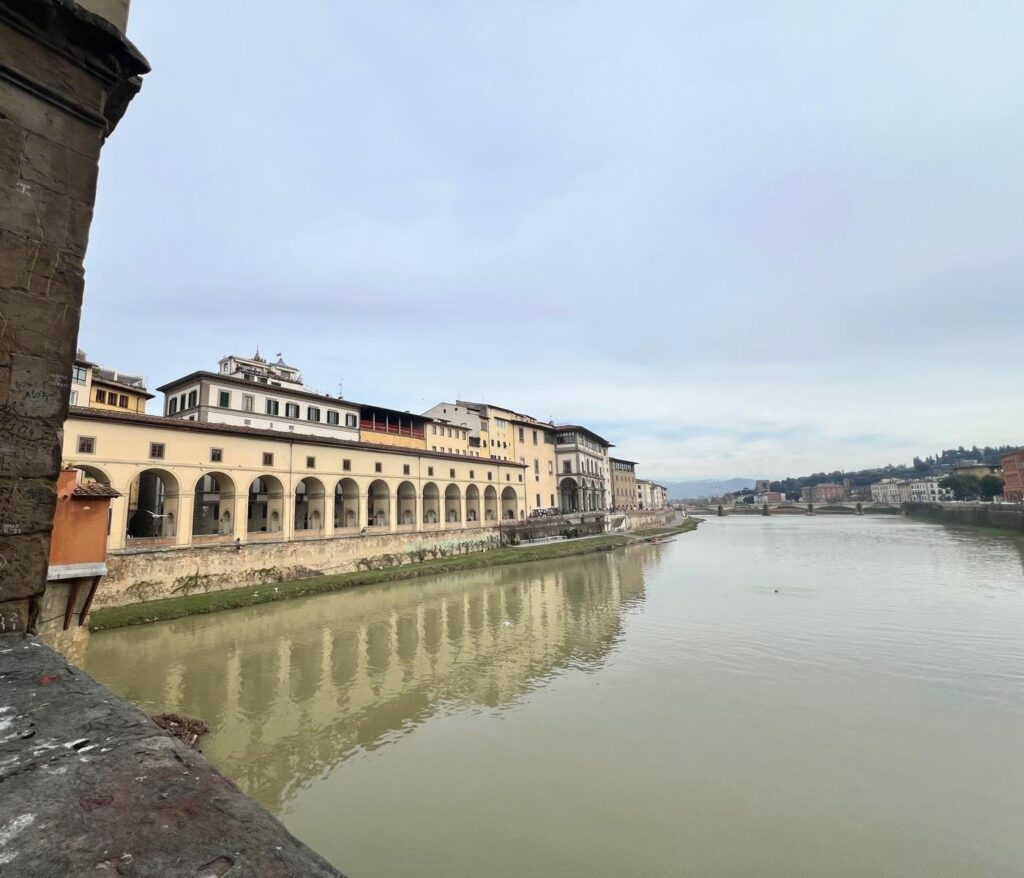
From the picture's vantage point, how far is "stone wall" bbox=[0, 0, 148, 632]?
3637 mm

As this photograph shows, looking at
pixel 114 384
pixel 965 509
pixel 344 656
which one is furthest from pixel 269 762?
pixel 965 509

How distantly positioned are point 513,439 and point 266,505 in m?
28.8

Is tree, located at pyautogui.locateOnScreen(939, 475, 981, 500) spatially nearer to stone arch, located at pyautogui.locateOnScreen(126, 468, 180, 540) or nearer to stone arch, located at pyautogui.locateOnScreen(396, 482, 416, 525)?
stone arch, located at pyautogui.locateOnScreen(396, 482, 416, 525)

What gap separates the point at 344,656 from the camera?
16.5 meters

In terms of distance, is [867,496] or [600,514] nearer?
[600,514]

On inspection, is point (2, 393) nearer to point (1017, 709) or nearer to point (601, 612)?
point (1017, 709)

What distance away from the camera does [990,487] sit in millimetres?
97188

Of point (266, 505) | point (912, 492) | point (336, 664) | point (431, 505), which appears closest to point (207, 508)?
point (266, 505)

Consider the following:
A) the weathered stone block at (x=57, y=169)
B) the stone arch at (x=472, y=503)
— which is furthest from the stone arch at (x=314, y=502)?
the weathered stone block at (x=57, y=169)

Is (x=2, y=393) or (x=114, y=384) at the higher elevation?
(x=114, y=384)

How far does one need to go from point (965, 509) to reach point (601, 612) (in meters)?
84.6

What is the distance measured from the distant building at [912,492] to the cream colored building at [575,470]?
10496 cm

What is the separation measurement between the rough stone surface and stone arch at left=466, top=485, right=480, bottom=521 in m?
45.1

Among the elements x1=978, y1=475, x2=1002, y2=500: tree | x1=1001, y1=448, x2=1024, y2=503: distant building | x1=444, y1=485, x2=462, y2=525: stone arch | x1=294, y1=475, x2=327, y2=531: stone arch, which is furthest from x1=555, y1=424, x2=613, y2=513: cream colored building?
x1=978, y1=475, x2=1002, y2=500: tree
